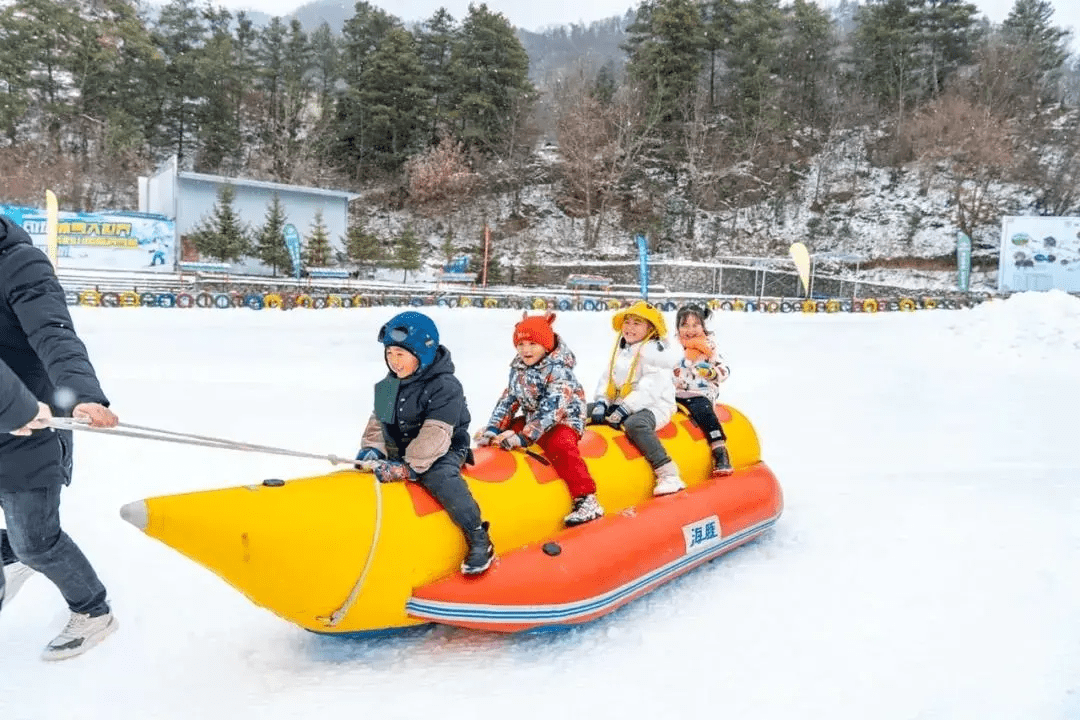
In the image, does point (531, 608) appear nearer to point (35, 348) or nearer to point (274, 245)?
point (35, 348)

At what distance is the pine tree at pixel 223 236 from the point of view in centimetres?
2666

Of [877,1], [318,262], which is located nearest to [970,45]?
[877,1]

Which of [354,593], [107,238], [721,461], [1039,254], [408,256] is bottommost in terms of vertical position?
[354,593]

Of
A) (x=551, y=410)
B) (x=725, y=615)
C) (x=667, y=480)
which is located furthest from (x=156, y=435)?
(x=667, y=480)

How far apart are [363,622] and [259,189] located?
2918cm

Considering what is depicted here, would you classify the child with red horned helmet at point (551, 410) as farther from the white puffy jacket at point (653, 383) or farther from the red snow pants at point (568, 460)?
the white puffy jacket at point (653, 383)

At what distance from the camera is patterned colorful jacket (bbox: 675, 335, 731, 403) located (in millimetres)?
5605

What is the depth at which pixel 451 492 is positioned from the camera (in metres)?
3.45

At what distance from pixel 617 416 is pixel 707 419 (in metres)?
0.78

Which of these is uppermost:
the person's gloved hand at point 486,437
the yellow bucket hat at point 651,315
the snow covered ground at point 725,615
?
the yellow bucket hat at point 651,315

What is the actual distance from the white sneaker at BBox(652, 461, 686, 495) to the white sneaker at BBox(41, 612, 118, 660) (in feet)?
9.48

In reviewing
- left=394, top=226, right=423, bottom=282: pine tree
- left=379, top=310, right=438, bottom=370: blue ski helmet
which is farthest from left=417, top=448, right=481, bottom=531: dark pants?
left=394, top=226, right=423, bottom=282: pine tree

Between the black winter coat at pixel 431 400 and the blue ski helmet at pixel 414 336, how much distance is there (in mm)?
66

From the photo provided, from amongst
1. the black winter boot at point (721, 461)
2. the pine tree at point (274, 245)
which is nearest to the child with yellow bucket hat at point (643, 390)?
the black winter boot at point (721, 461)
